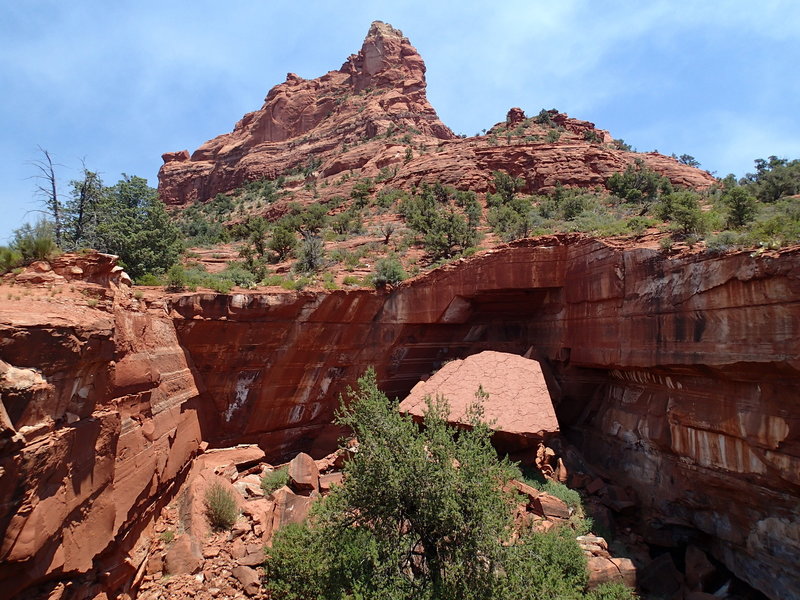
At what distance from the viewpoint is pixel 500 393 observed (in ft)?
37.8

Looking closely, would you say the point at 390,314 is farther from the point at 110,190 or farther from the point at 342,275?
the point at 110,190

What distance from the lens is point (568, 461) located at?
11.9 meters

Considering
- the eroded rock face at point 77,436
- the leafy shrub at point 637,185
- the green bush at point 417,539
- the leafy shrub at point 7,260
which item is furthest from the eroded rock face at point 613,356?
the leafy shrub at point 637,185

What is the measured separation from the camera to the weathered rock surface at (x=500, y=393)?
416 inches

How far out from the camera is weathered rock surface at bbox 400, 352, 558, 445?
10555 mm

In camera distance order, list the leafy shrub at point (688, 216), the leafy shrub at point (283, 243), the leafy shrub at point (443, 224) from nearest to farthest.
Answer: the leafy shrub at point (688, 216), the leafy shrub at point (443, 224), the leafy shrub at point (283, 243)

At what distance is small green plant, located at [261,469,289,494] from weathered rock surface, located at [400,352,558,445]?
330cm

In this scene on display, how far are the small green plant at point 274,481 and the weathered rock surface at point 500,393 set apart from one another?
3305 millimetres

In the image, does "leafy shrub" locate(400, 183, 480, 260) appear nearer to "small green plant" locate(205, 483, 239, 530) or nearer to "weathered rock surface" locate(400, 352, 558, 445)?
"weathered rock surface" locate(400, 352, 558, 445)

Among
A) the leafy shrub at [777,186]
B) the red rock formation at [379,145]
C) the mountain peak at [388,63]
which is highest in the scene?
the mountain peak at [388,63]

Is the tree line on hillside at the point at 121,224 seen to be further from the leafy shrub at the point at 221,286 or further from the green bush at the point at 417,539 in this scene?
the green bush at the point at 417,539

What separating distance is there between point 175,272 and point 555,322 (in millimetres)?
10551

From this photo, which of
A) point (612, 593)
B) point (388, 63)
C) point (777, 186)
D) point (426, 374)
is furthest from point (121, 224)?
point (388, 63)

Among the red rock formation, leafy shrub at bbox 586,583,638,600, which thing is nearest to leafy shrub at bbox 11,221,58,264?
leafy shrub at bbox 586,583,638,600
